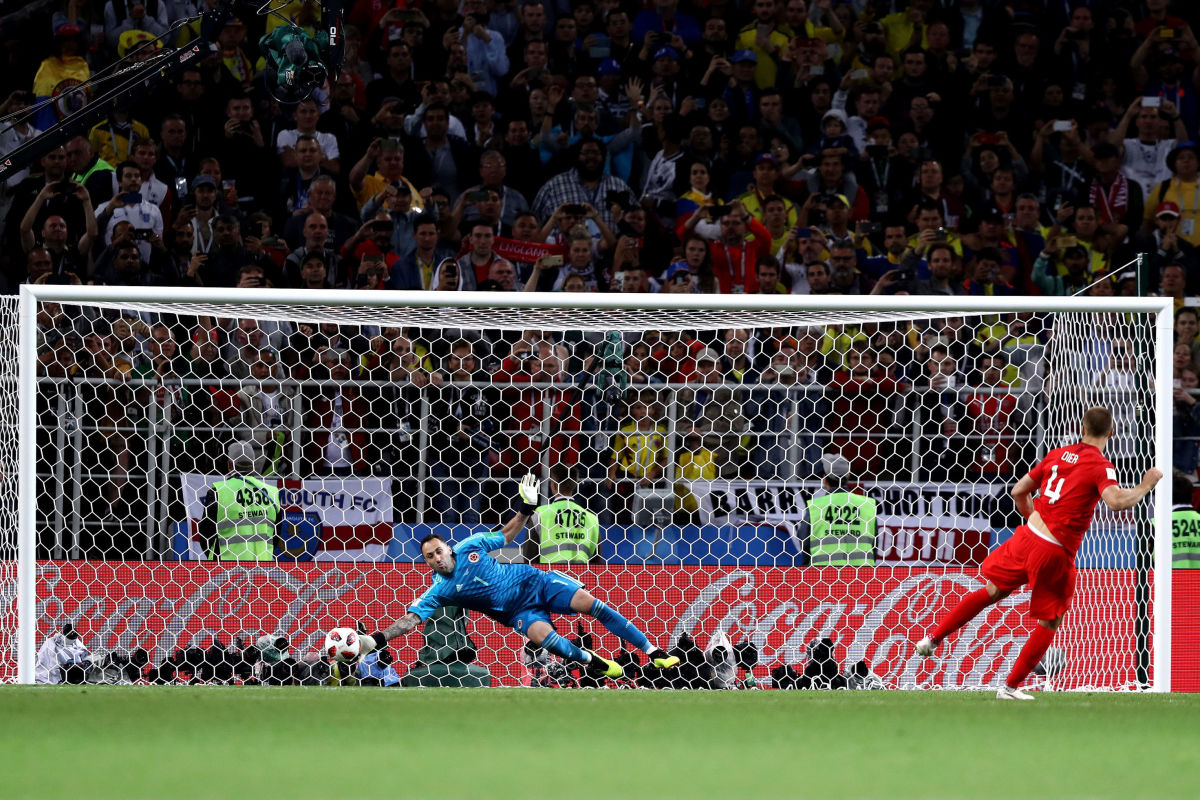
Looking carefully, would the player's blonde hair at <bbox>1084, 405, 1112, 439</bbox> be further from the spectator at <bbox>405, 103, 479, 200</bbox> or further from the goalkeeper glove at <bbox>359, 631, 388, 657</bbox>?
the spectator at <bbox>405, 103, 479, 200</bbox>

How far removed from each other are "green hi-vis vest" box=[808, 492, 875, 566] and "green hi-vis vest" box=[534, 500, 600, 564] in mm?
1245

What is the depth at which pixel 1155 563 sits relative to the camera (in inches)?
281

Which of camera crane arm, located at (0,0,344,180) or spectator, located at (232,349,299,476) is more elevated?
camera crane arm, located at (0,0,344,180)

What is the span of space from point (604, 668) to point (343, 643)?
1.30 m

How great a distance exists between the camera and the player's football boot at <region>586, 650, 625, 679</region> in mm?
7426

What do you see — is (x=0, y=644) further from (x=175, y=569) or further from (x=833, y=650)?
(x=833, y=650)

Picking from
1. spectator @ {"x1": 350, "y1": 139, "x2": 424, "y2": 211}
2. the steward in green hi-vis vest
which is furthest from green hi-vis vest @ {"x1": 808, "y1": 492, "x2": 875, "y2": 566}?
spectator @ {"x1": 350, "y1": 139, "x2": 424, "y2": 211}

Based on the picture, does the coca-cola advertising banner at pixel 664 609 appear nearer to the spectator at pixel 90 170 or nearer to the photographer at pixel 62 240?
the photographer at pixel 62 240

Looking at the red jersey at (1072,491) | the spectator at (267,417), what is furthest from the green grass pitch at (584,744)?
the spectator at (267,417)

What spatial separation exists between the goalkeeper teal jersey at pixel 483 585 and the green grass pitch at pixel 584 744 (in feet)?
4.11

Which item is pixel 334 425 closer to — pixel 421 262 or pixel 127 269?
pixel 421 262

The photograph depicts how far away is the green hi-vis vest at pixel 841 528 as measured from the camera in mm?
8422

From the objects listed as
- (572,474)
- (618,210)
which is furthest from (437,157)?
(572,474)

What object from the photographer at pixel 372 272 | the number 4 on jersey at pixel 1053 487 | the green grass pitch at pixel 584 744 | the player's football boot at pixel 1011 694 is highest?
the photographer at pixel 372 272
